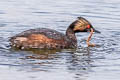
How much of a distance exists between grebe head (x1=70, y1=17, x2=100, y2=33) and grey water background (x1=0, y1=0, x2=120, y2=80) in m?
0.49

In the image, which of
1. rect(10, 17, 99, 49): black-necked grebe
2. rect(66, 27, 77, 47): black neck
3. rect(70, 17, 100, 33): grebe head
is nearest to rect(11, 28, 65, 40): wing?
rect(10, 17, 99, 49): black-necked grebe

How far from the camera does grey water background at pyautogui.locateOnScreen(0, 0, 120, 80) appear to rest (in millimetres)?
10930

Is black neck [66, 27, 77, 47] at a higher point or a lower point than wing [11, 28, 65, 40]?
lower

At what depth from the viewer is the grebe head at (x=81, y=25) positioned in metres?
14.4

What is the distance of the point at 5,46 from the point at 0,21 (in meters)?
3.26

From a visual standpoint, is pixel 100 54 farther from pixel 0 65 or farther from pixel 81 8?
pixel 81 8

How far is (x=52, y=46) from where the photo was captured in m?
13.7

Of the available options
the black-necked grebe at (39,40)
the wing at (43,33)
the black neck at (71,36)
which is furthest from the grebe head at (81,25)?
the wing at (43,33)

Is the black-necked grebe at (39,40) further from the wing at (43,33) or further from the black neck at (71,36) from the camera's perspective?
the black neck at (71,36)

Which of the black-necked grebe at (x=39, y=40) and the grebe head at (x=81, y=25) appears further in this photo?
the grebe head at (x=81, y=25)

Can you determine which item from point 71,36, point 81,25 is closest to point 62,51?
point 71,36

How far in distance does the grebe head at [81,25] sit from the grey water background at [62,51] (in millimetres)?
491

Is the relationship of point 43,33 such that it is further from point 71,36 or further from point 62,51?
point 71,36

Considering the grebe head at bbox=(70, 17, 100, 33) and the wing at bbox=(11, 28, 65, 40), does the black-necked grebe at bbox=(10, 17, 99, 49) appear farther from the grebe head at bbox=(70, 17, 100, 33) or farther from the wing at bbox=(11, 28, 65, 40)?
the grebe head at bbox=(70, 17, 100, 33)
